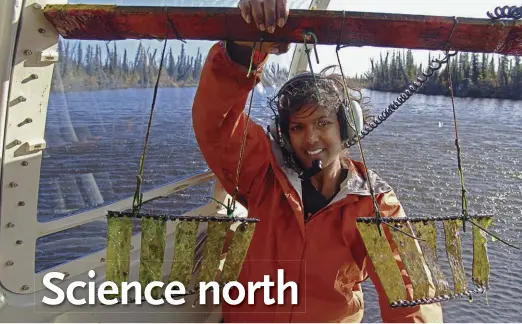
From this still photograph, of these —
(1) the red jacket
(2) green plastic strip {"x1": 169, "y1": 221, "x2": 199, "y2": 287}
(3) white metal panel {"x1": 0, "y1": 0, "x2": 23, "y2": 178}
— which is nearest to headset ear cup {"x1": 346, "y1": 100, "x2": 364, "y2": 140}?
(1) the red jacket

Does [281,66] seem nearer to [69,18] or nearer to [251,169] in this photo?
[251,169]

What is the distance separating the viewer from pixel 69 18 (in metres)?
1.72

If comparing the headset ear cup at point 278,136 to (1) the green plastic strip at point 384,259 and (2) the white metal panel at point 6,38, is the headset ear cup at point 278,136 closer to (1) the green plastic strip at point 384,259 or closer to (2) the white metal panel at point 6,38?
(1) the green plastic strip at point 384,259

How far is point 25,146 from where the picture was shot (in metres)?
1.82

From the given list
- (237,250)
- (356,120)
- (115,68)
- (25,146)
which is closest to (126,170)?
(115,68)

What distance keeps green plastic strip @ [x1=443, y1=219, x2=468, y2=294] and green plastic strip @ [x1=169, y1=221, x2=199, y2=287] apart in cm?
78

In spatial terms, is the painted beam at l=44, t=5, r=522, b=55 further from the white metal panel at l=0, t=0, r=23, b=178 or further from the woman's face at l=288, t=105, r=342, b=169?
the woman's face at l=288, t=105, r=342, b=169

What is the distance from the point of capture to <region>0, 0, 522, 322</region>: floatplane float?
162cm

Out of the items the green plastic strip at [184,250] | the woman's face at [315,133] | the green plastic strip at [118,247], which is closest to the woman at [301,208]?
the woman's face at [315,133]

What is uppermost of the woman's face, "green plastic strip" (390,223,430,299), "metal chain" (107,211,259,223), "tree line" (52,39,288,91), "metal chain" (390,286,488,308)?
"tree line" (52,39,288,91)

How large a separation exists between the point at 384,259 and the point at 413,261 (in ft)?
0.34

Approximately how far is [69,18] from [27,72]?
0.73 ft

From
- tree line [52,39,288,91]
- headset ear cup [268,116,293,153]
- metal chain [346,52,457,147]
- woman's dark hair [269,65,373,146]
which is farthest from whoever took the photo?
headset ear cup [268,116,293,153]

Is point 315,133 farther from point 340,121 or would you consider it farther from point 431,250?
point 431,250
